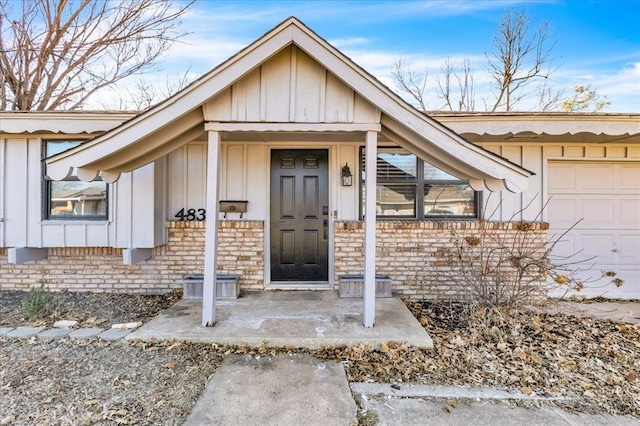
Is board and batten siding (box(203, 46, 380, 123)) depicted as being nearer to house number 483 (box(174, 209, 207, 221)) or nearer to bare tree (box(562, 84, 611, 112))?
house number 483 (box(174, 209, 207, 221))

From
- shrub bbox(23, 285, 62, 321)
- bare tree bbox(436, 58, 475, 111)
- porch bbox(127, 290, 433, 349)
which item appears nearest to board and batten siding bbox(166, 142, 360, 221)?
porch bbox(127, 290, 433, 349)

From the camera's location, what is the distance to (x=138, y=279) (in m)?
5.19

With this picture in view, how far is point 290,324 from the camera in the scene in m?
3.67

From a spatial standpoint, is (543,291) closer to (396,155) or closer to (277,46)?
(396,155)

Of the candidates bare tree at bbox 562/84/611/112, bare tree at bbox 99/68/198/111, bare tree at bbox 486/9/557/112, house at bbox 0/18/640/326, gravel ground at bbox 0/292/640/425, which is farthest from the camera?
bare tree at bbox 562/84/611/112

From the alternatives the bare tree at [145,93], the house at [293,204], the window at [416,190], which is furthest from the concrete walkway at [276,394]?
the bare tree at [145,93]

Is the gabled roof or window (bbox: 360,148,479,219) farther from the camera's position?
window (bbox: 360,148,479,219)

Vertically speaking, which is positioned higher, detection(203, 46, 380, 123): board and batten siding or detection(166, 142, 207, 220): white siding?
detection(203, 46, 380, 123): board and batten siding

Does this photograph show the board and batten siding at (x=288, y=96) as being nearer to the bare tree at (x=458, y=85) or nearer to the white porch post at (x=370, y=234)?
the white porch post at (x=370, y=234)

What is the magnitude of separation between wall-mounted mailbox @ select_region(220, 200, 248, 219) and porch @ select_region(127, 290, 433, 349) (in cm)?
138

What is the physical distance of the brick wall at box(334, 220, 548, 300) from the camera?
5051mm

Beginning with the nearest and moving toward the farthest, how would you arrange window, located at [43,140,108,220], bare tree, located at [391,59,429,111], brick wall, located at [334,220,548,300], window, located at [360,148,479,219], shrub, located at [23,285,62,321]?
shrub, located at [23,285,62,321] → window, located at [43,140,108,220] → brick wall, located at [334,220,548,300] → window, located at [360,148,479,219] → bare tree, located at [391,59,429,111]

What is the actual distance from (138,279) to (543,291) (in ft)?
20.4

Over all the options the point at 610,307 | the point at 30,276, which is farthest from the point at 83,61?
the point at 610,307
